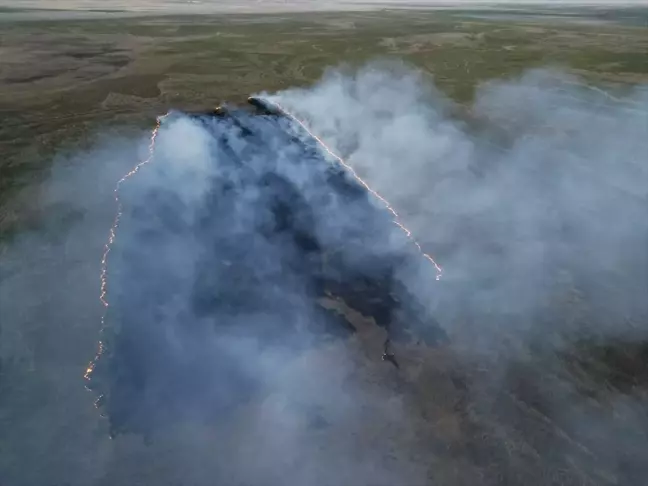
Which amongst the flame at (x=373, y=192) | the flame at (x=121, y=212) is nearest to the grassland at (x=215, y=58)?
the flame at (x=121, y=212)

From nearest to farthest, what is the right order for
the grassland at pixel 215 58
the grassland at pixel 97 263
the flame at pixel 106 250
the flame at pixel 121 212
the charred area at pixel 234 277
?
the grassland at pixel 97 263, the charred area at pixel 234 277, the flame at pixel 106 250, the flame at pixel 121 212, the grassland at pixel 215 58

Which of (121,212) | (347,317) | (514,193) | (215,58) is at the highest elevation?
(121,212)

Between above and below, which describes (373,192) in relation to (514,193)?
above

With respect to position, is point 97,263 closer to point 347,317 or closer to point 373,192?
point 347,317

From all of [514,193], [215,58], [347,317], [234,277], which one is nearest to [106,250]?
[234,277]

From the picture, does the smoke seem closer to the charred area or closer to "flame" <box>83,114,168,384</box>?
→ the charred area

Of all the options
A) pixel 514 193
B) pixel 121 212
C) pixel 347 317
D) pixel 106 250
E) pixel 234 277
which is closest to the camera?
pixel 347 317

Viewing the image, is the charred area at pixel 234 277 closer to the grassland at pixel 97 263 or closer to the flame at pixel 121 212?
the flame at pixel 121 212

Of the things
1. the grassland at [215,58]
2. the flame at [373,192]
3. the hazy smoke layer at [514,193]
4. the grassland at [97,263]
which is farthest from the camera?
the grassland at [215,58]
